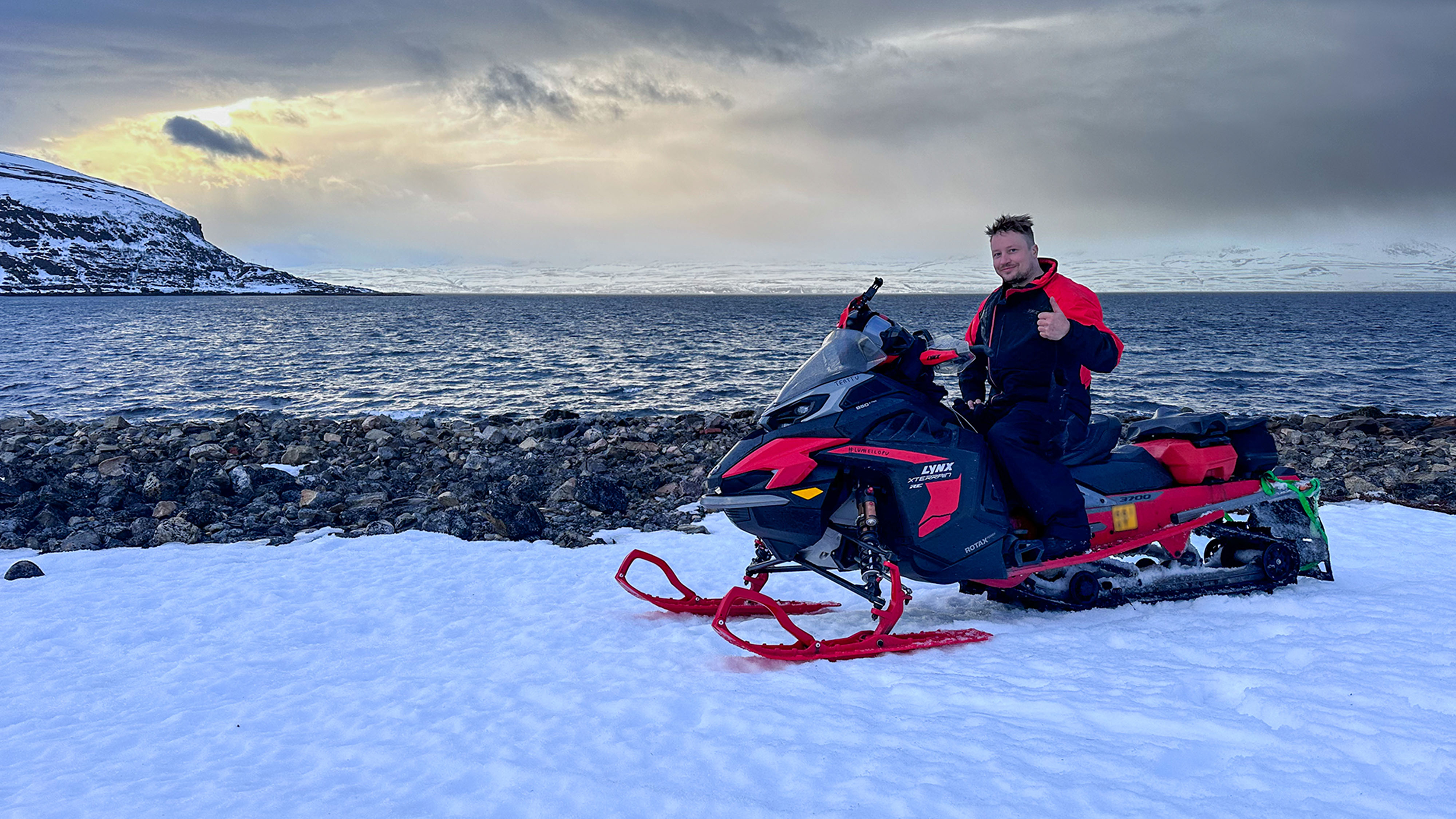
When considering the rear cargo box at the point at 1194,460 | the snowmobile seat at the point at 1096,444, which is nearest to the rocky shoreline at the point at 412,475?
the snowmobile seat at the point at 1096,444

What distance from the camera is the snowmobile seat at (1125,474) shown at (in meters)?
5.31

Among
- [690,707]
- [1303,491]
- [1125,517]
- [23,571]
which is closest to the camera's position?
[690,707]

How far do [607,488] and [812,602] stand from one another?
4563 millimetres

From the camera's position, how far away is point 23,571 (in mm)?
6516

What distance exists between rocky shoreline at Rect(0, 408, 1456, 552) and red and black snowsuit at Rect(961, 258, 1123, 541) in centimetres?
455

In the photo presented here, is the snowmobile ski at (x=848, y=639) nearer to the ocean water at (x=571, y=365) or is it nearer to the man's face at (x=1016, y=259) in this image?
the man's face at (x=1016, y=259)

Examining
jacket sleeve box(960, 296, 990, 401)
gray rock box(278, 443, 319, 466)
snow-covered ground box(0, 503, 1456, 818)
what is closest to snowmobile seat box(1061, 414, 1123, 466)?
jacket sleeve box(960, 296, 990, 401)

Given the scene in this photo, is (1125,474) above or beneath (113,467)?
above

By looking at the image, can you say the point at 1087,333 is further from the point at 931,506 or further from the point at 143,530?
the point at 143,530

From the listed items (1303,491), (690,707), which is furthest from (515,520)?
(1303,491)

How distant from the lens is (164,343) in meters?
50.2

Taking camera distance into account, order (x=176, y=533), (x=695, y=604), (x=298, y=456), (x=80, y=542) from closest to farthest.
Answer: (x=695, y=604) < (x=80, y=542) < (x=176, y=533) < (x=298, y=456)

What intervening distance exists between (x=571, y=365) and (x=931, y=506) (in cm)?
3280

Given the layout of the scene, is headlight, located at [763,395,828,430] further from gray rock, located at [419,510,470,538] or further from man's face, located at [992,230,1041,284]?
gray rock, located at [419,510,470,538]
